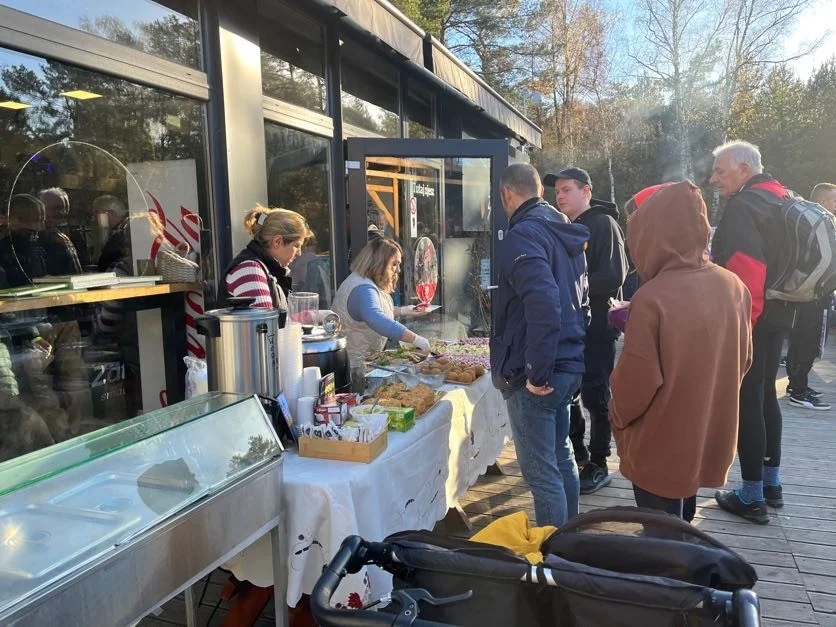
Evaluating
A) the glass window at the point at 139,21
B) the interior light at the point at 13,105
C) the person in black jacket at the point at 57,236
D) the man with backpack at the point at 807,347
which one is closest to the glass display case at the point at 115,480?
the person in black jacket at the point at 57,236

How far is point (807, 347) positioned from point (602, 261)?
3182 millimetres

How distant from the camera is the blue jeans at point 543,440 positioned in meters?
2.66

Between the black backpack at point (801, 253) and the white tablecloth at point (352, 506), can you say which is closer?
the white tablecloth at point (352, 506)

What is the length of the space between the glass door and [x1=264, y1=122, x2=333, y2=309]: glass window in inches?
9.8

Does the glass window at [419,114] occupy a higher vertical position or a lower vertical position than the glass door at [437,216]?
higher

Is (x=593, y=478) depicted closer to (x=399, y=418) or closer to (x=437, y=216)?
(x=399, y=418)

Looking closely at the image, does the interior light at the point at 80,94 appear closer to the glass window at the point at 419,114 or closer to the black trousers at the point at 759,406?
the black trousers at the point at 759,406

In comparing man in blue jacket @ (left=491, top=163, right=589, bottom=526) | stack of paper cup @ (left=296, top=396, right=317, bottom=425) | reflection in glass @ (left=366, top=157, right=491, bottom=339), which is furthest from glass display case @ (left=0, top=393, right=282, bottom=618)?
reflection in glass @ (left=366, top=157, right=491, bottom=339)

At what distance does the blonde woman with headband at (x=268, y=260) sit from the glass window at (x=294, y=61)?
1647mm

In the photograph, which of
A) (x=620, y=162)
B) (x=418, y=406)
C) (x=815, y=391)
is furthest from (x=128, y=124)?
(x=620, y=162)

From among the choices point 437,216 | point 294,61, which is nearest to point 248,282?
point 294,61

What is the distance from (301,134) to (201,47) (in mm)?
1240

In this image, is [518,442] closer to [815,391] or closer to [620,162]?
[815,391]

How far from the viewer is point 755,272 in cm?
301
